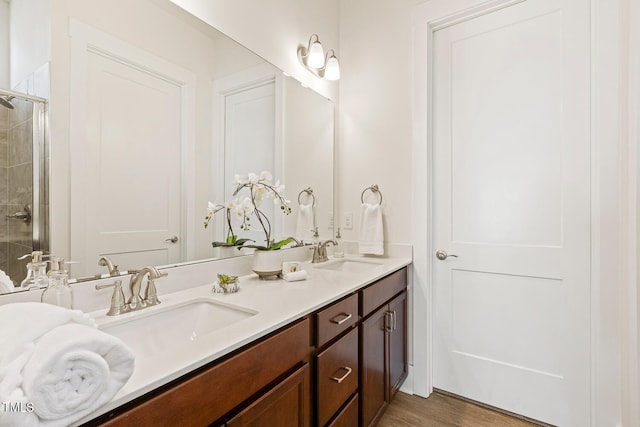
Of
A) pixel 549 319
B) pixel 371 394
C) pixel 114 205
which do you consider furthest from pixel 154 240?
pixel 549 319

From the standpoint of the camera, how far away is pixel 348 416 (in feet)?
4.39

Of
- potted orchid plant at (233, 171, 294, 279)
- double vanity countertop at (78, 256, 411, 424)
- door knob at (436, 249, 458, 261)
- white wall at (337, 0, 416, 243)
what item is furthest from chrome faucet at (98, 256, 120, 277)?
door knob at (436, 249, 458, 261)

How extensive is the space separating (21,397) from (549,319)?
83.4 inches

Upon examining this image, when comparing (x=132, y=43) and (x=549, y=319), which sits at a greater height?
(x=132, y=43)

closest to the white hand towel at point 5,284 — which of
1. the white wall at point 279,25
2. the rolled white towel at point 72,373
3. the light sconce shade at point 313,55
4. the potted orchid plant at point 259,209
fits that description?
the rolled white towel at point 72,373

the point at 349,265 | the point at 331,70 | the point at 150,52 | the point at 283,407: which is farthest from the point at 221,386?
the point at 331,70

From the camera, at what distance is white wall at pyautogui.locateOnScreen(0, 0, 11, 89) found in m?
0.87

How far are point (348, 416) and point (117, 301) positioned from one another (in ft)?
3.30

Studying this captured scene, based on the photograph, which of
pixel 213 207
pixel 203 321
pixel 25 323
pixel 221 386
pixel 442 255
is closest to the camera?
pixel 25 323

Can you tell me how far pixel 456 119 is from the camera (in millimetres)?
1994

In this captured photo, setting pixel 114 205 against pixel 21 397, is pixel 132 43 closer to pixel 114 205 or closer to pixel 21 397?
pixel 114 205

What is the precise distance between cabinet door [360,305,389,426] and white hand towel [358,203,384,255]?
1.66 feet

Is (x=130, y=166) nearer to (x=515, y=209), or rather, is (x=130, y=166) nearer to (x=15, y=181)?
(x=15, y=181)

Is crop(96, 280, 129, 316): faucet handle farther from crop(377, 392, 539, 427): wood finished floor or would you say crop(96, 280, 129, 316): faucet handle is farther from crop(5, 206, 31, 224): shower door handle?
crop(377, 392, 539, 427): wood finished floor
